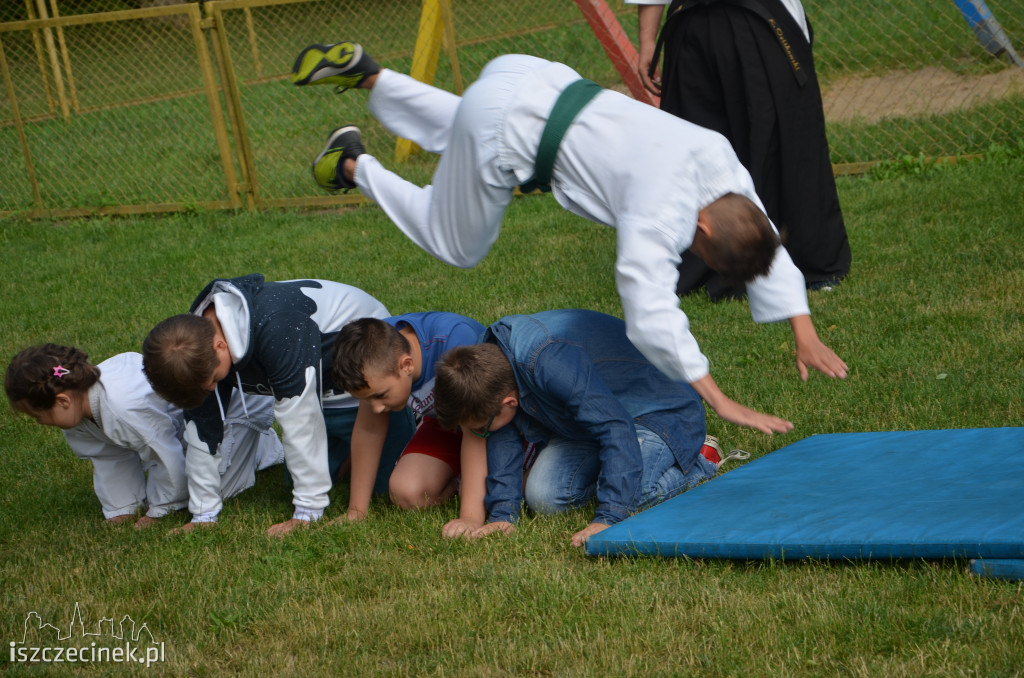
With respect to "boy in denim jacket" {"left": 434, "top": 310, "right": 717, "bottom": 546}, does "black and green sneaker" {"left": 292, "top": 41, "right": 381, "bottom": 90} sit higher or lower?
higher

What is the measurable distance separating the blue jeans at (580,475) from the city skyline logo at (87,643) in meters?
1.33

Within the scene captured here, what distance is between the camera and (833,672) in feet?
7.76

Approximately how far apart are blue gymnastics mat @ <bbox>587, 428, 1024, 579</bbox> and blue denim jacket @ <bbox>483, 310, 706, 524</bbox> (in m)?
0.17

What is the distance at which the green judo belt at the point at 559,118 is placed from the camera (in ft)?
10.5

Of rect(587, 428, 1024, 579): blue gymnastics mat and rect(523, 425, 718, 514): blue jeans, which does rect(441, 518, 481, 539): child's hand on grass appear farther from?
rect(587, 428, 1024, 579): blue gymnastics mat

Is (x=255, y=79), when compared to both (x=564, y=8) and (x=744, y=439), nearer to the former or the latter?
(x=564, y=8)

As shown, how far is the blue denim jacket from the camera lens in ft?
10.9

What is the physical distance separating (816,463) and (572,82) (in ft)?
5.06

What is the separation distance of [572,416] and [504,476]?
34 cm

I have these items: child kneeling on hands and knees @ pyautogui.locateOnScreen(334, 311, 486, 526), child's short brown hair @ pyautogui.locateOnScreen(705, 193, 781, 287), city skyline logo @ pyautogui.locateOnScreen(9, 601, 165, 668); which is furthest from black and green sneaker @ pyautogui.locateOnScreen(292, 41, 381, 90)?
city skyline logo @ pyautogui.locateOnScreen(9, 601, 165, 668)

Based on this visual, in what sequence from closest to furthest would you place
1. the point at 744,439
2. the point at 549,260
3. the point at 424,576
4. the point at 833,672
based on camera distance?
the point at 833,672 < the point at 424,576 < the point at 744,439 < the point at 549,260

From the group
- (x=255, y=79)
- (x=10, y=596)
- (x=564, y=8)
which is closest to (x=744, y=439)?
(x=10, y=596)

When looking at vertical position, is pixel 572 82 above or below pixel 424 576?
above

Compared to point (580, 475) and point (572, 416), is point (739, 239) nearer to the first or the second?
point (572, 416)
